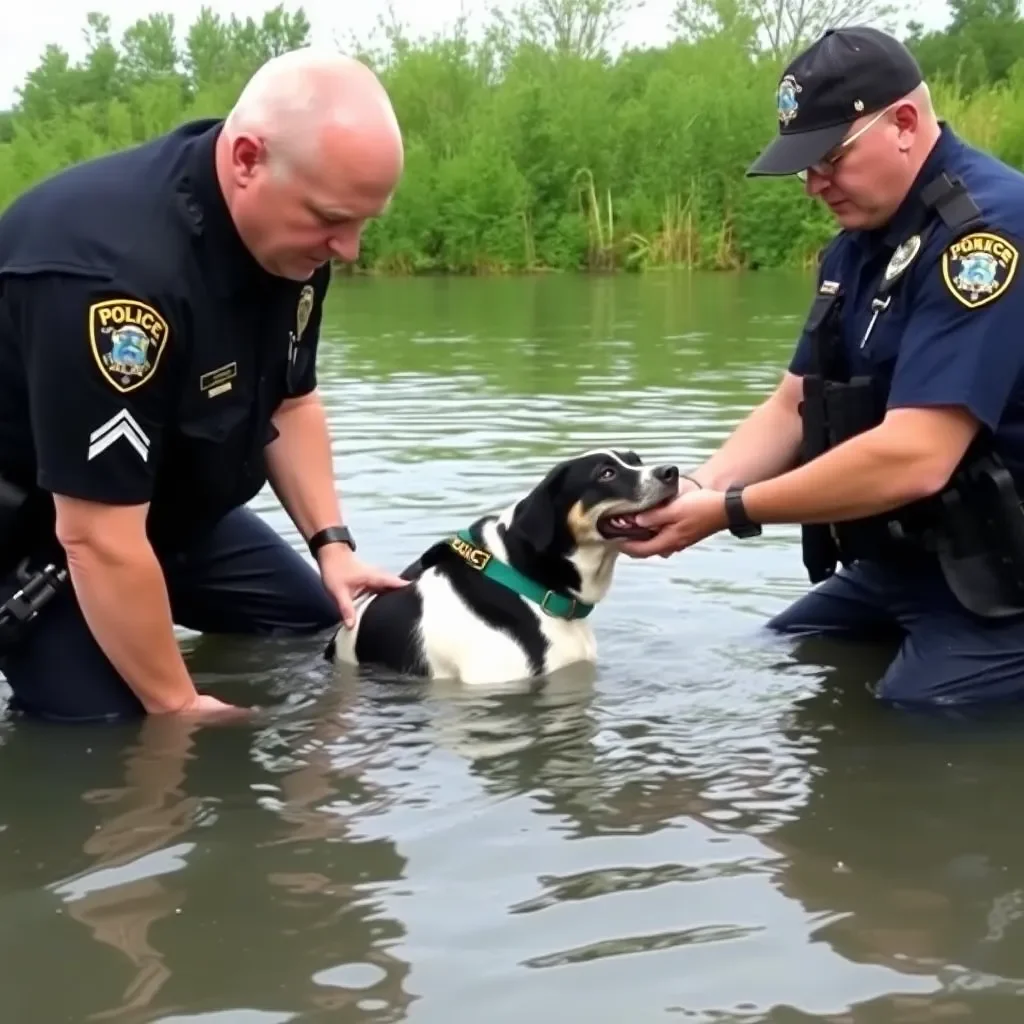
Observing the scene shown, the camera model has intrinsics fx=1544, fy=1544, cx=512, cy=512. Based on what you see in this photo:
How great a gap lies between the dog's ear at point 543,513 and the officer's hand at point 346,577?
1.69 feet

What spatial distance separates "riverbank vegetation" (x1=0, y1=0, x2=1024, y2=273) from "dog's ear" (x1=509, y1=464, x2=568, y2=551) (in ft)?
76.5

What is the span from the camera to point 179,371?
14.2 ft

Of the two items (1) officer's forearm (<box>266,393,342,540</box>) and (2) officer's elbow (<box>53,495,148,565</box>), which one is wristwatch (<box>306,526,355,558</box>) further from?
(2) officer's elbow (<box>53,495,148,565</box>)

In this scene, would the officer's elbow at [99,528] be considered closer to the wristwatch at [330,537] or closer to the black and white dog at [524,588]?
the wristwatch at [330,537]

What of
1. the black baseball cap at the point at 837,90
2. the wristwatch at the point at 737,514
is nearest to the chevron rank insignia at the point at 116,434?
the wristwatch at the point at 737,514

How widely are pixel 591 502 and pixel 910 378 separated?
121 cm

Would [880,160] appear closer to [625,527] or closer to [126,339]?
[625,527]

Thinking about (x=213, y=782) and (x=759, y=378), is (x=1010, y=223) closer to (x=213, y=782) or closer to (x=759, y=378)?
(x=213, y=782)

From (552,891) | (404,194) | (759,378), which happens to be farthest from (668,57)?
(552,891)

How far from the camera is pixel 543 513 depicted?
523 cm

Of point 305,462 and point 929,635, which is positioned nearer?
point 929,635

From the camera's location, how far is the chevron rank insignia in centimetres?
414

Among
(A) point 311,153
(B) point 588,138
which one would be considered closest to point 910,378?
(A) point 311,153

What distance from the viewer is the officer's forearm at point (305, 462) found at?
5.36 m
